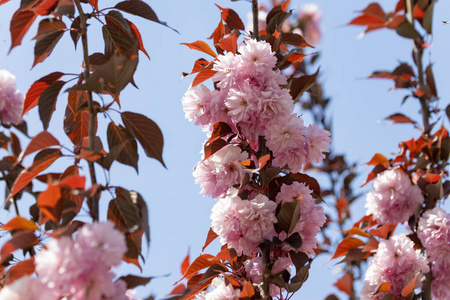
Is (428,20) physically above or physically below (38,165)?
above

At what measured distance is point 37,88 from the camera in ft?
3.58

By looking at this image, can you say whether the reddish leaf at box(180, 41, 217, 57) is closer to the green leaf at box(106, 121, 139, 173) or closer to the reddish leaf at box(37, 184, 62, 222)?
the green leaf at box(106, 121, 139, 173)

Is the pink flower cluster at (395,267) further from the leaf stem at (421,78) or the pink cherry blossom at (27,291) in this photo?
the pink cherry blossom at (27,291)

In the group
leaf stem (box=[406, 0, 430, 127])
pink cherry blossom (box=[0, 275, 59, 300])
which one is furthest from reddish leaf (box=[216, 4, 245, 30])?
pink cherry blossom (box=[0, 275, 59, 300])

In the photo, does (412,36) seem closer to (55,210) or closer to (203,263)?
(203,263)

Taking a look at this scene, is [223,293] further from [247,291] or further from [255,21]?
[255,21]

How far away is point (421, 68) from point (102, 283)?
1703mm

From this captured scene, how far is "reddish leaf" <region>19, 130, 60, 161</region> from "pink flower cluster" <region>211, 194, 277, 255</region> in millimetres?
417

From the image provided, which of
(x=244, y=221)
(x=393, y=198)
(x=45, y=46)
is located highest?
(x=45, y=46)

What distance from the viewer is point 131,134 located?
988 millimetres

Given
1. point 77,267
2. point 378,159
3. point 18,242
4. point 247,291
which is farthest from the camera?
point 378,159

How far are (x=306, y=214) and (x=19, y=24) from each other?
2.49 ft

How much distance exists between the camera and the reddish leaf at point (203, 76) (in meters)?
1.39

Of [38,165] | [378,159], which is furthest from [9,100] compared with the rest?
[378,159]
